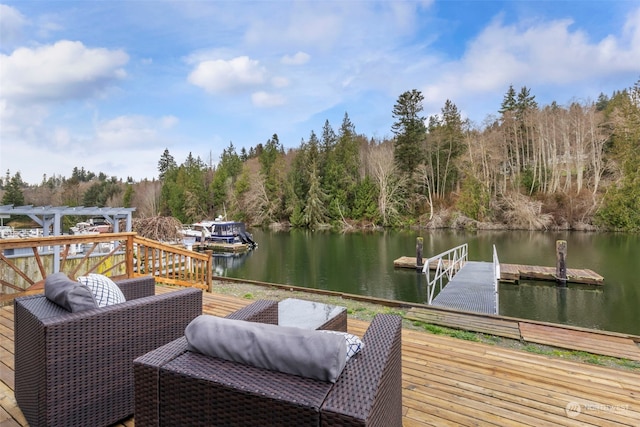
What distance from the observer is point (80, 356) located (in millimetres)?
1434

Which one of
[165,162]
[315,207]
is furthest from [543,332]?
[165,162]

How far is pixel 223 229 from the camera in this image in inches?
714

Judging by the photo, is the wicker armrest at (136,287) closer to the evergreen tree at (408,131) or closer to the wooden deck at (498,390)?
the wooden deck at (498,390)

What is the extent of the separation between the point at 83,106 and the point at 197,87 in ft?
11.5

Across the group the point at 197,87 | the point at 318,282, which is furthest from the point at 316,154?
the point at 318,282

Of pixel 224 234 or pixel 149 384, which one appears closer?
pixel 149 384

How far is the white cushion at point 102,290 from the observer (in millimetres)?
1699

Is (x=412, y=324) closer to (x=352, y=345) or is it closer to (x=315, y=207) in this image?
(x=352, y=345)

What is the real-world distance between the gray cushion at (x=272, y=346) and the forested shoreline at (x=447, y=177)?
23882mm

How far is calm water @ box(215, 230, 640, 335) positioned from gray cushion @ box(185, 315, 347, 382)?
6.59 m

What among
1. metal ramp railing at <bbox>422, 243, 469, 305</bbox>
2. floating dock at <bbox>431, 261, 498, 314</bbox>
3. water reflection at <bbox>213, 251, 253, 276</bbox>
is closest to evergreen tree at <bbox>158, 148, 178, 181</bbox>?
water reflection at <bbox>213, 251, 253, 276</bbox>

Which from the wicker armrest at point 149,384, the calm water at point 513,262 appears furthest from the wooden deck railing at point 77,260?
the calm water at point 513,262

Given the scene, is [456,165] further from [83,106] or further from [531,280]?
[83,106]

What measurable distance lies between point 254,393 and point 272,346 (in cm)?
15
